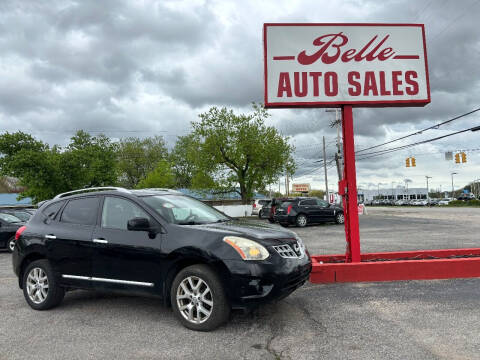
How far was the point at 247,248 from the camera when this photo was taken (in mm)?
4098

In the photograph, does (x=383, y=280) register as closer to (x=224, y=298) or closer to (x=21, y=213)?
(x=224, y=298)

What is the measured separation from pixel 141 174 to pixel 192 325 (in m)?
62.2

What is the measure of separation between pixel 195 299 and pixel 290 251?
3.87 feet

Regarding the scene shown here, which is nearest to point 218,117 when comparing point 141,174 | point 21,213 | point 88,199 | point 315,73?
point 21,213

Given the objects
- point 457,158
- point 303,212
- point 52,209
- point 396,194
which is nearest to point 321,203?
point 303,212

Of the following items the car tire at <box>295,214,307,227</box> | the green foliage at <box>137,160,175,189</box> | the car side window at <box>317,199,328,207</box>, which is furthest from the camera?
the green foliage at <box>137,160,175,189</box>

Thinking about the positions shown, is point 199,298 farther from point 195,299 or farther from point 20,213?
point 20,213

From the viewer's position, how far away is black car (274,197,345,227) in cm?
2050

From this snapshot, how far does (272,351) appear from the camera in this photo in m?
3.56

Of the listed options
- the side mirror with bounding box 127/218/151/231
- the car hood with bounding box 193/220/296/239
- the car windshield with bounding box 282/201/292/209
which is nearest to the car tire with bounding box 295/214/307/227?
the car windshield with bounding box 282/201/292/209

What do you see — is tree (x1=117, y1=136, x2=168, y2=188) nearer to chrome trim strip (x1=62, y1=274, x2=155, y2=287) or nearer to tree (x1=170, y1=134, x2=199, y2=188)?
tree (x1=170, y1=134, x2=199, y2=188)

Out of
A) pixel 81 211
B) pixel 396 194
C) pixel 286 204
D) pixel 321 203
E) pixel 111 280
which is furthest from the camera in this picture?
pixel 396 194

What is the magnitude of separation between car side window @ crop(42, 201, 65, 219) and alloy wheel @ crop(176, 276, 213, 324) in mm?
2405

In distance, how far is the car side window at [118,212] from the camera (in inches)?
188
